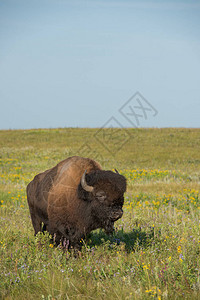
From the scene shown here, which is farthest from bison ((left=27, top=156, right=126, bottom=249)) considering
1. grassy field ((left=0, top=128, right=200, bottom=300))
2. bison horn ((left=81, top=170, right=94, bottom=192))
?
grassy field ((left=0, top=128, right=200, bottom=300))

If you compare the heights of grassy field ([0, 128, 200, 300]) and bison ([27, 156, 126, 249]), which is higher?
bison ([27, 156, 126, 249])

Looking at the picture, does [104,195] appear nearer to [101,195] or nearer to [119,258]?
[101,195]

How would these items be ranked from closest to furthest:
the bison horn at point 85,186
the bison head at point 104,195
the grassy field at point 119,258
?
1. the grassy field at point 119,258
2. the bison head at point 104,195
3. the bison horn at point 85,186

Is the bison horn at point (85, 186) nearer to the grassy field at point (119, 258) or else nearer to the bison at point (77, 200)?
the bison at point (77, 200)

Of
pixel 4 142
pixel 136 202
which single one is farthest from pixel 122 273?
pixel 4 142

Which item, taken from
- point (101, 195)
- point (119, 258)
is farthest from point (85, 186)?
point (119, 258)

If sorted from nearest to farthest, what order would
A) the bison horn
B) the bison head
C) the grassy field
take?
1. the grassy field
2. the bison head
3. the bison horn

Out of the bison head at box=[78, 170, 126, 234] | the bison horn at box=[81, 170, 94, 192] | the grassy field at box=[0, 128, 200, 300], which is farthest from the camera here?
the bison horn at box=[81, 170, 94, 192]

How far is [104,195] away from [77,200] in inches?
25.2

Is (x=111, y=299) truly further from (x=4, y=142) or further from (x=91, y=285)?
(x=4, y=142)

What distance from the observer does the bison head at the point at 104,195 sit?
5027 mm

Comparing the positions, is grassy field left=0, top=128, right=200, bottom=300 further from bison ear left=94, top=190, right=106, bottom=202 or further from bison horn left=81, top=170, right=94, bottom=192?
bison horn left=81, top=170, right=94, bottom=192

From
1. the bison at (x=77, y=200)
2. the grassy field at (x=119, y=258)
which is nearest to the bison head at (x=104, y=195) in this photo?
the bison at (x=77, y=200)

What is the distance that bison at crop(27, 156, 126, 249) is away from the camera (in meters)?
5.09
